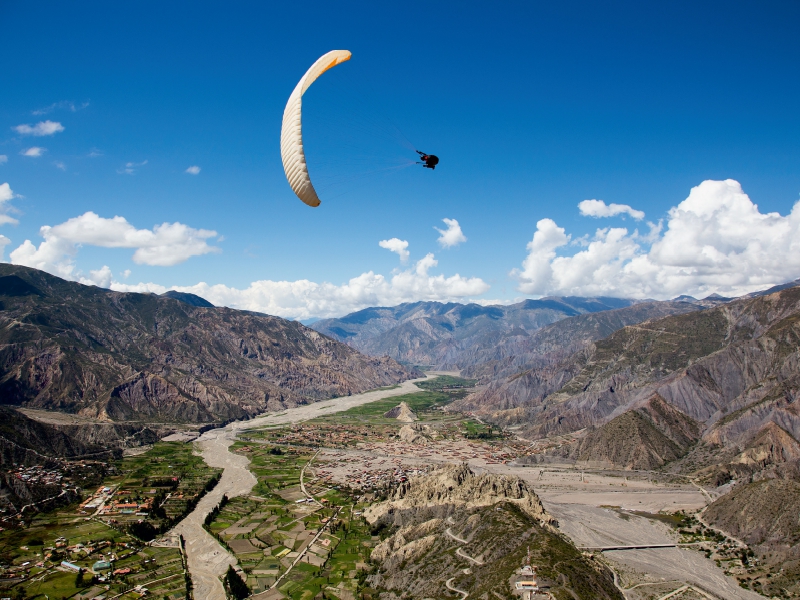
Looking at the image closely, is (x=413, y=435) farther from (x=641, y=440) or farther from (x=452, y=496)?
(x=452, y=496)

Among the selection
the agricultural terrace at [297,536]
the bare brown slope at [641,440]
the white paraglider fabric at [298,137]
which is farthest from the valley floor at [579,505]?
the white paraglider fabric at [298,137]

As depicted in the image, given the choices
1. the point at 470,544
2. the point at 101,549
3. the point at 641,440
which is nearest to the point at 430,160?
the point at 470,544

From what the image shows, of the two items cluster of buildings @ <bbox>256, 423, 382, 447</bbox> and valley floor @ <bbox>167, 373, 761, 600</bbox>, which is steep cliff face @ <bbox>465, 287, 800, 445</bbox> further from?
cluster of buildings @ <bbox>256, 423, 382, 447</bbox>

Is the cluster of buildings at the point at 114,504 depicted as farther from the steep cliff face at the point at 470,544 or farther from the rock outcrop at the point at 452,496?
the rock outcrop at the point at 452,496

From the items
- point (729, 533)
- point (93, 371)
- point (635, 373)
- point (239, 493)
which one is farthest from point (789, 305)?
point (93, 371)

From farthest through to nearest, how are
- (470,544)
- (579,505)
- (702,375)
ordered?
(702,375) → (579,505) → (470,544)

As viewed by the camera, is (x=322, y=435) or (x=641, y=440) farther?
(x=322, y=435)
